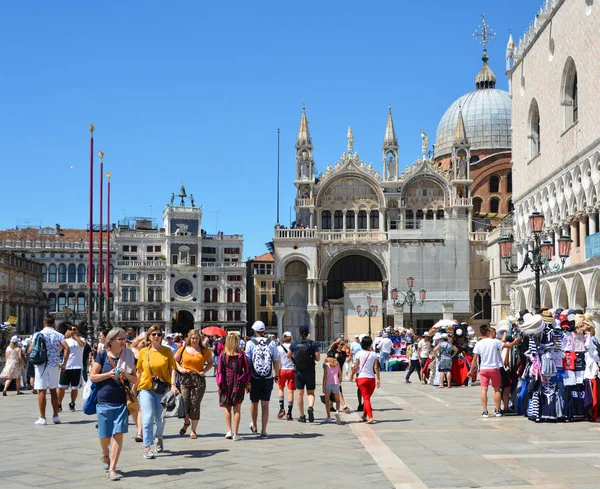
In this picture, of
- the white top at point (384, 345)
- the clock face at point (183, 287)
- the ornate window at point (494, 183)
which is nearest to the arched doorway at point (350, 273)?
the ornate window at point (494, 183)

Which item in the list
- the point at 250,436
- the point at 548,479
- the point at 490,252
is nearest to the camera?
the point at 548,479

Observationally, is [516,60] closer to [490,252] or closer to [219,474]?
[490,252]

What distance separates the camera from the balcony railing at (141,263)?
7450 centimetres

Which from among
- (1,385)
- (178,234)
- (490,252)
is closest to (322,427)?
(1,385)

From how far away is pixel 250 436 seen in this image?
12.6 meters

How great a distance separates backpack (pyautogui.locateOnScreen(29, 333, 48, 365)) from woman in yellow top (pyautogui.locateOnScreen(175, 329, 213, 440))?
9.82 ft

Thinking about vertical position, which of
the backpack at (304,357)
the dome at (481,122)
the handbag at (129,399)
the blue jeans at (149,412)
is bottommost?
the blue jeans at (149,412)

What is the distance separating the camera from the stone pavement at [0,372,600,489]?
893cm

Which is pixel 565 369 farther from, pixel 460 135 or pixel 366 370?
pixel 460 135

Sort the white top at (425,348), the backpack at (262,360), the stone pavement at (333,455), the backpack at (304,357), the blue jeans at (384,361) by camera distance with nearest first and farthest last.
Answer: the stone pavement at (333,455)
the backpack at (262,360)
the backpack at (304,357)
the white top at (425,348)
the blue jeans at (384,361)

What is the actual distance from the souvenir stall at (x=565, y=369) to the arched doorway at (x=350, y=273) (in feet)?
162

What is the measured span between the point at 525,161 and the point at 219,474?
35667 millimetres

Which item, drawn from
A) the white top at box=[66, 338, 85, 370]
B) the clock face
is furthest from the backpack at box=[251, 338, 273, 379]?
the clock face

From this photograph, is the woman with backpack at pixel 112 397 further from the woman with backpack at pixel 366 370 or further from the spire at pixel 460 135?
the spire at pixel 460 135
